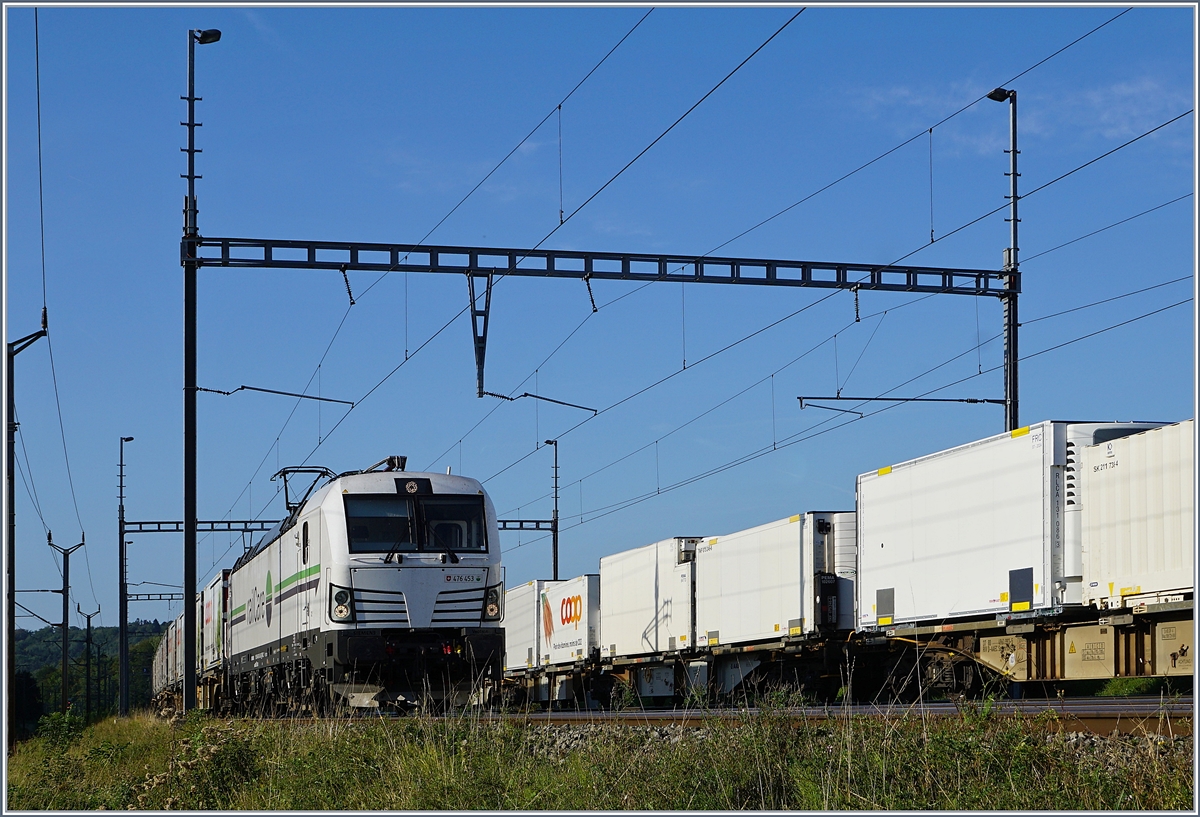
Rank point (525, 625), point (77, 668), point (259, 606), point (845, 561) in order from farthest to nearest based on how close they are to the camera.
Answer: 1. point (77, 668)
2. point (525, 625)
3. point (259, 606)
4. point (845, 561)

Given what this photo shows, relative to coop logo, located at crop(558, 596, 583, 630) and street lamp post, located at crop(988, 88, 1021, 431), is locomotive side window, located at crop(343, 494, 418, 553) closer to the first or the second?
street lamp post, located at crop(988, 88, 1021, 431)

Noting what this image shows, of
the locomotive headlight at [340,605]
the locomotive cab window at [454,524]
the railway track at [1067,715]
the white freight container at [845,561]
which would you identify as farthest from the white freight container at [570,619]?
the railway track at [1067,715]

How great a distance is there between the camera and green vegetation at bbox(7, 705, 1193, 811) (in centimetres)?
784

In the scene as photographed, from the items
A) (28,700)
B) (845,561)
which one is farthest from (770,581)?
(28,700)

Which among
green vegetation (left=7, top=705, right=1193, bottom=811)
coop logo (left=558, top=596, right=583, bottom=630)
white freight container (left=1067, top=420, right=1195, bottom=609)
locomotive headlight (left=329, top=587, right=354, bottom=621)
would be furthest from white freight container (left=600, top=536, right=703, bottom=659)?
green vegetation (left=7, top=705, right=1193, bottom=811)

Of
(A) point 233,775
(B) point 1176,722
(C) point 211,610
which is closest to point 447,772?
(A) point 233,775

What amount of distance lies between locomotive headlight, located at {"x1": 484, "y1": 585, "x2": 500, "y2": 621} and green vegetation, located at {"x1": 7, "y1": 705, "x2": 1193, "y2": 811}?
5537 mm

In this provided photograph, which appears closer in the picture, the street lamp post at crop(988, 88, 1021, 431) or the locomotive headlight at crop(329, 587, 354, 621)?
the locomotive headlight at crop(329, 587, 354, 621)

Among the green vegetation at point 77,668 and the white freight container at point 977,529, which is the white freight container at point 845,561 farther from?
the green vegetation at point 77,668

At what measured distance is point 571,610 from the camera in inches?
1431

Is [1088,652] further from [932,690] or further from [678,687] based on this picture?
[678,687]

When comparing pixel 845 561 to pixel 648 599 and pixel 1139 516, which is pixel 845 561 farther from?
pixel 648 599

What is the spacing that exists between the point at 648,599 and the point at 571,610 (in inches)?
239

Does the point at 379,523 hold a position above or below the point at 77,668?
above
